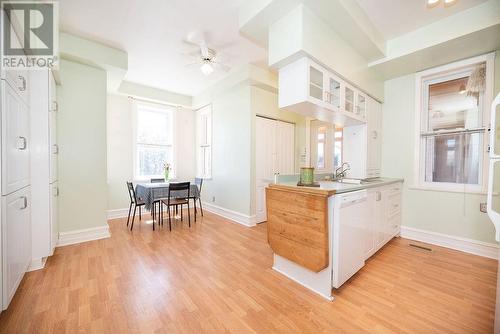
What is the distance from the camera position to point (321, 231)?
68.7 inches

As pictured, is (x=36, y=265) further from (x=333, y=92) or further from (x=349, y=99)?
(x=349, y=99)

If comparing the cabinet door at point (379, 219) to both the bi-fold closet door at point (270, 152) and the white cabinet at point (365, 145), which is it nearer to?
the white cabinet at point (365, 145)

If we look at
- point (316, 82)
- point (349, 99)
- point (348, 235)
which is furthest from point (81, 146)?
point (349, 99)

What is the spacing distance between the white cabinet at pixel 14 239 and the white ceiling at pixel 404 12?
12.5ft

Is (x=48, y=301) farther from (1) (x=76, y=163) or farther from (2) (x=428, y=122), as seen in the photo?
(2) (x=428, y=122)

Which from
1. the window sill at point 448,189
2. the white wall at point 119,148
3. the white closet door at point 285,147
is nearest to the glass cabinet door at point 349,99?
the window sill at point 448,189

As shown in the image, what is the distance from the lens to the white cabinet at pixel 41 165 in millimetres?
2195

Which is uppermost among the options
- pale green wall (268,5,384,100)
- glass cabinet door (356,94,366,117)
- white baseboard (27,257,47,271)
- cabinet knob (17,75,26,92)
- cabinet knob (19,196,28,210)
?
pale green wall (268,5,384,100)

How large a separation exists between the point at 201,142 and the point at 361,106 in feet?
12.6

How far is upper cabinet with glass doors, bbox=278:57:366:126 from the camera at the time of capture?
2.05m

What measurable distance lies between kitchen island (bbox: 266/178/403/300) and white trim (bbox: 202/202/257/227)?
1639mm

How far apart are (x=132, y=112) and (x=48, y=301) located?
152 inches

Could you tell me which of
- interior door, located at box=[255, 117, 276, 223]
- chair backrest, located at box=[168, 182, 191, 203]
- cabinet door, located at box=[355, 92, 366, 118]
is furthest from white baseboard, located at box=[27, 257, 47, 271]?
cabinet door, located at box=[355, 92, 366, 118]

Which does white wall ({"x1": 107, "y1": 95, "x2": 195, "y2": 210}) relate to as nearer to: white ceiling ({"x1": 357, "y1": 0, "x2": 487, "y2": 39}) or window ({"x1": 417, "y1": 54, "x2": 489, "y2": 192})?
white ceiling ({"x1": 357, "y1": 0, "x2": 487, "y2": 39})
